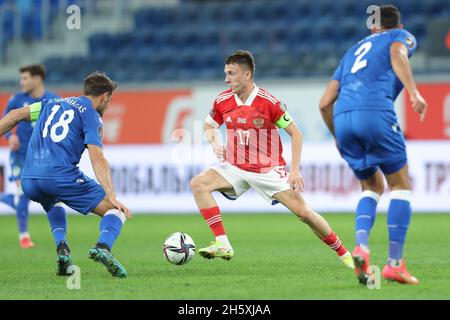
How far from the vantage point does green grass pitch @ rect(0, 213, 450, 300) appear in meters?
6.47

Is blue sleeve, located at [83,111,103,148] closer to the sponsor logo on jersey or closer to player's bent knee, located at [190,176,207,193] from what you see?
player's bent knee, located at [190,176,207,193]

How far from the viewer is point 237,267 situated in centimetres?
845

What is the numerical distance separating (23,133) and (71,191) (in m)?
4.15

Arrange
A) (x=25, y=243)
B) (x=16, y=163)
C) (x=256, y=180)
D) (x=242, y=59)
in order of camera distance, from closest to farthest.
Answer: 1. (x=256, y=180)
2. (x=242, y=59)
3. (x=25, y=243)
4. (x=16, y=163)

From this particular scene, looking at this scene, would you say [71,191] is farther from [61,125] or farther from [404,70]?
[404,70]

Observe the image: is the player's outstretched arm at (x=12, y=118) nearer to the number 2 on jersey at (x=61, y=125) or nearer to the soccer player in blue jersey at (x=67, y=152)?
the soccer player in blue jersey at (x=67, y=152)

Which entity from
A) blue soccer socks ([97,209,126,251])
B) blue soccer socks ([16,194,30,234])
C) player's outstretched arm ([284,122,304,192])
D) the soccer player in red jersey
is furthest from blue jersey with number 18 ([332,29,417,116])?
blue soccer socks ([16,194,30,234])

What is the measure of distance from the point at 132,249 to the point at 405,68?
5.04 meters

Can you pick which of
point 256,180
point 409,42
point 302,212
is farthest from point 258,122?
point 409,42

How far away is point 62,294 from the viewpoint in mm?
6531

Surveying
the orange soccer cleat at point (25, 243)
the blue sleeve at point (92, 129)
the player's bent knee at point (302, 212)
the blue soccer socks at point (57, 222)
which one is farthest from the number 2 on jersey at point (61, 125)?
the orange soccer cleat at point (25, 243)

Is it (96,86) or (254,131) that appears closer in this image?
(96,86)

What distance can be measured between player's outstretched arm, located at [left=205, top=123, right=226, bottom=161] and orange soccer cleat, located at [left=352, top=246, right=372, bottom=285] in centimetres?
223

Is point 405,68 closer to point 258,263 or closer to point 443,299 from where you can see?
point 443,299
